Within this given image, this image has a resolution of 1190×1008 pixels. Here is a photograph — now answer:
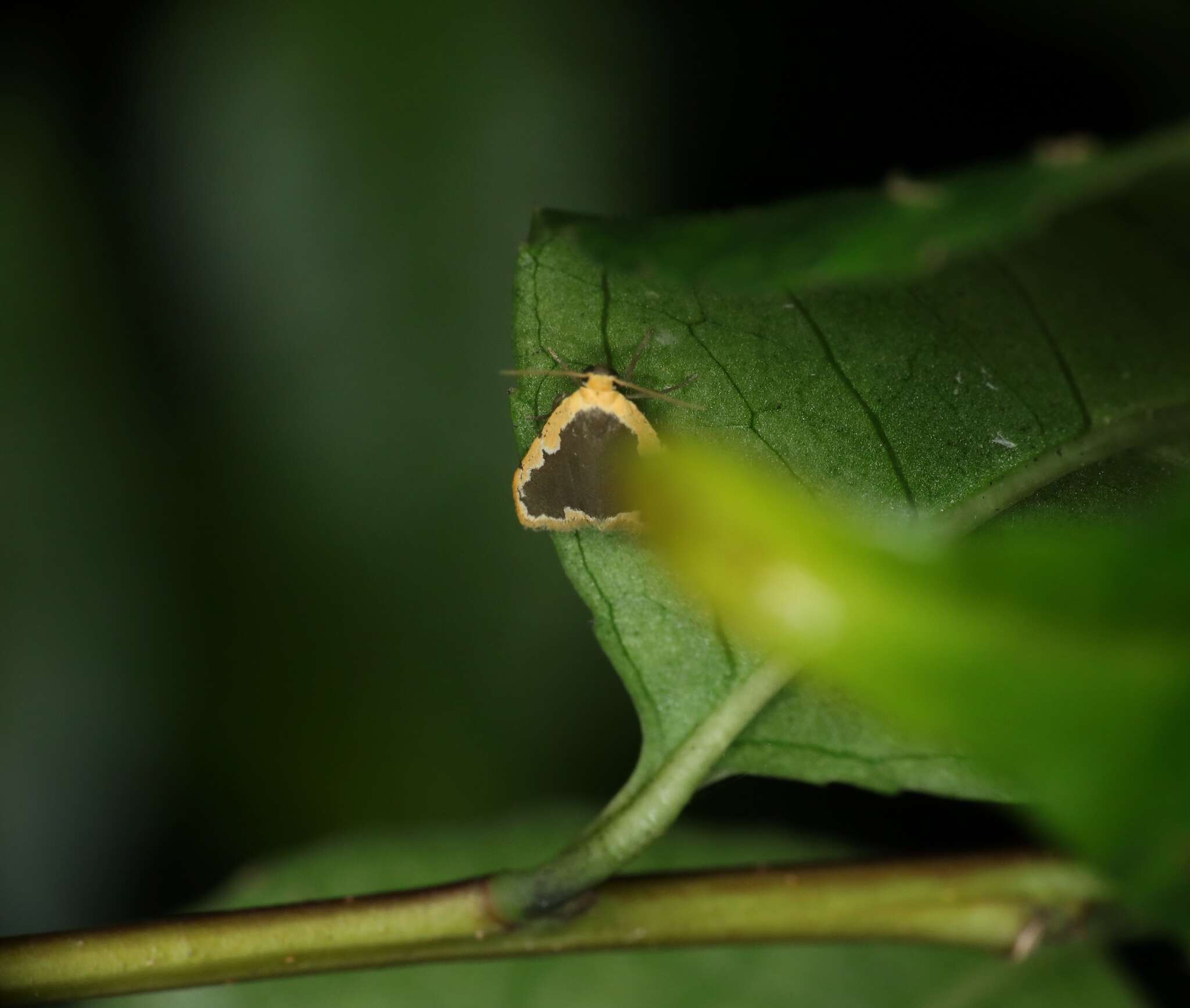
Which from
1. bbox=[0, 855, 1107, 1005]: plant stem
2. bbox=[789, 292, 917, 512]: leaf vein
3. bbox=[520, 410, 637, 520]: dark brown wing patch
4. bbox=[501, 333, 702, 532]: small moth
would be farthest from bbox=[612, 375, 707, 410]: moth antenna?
bbox=[0, 855, 1107, 1005]: plant stem

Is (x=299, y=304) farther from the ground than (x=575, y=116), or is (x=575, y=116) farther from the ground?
(x=575, y=116)

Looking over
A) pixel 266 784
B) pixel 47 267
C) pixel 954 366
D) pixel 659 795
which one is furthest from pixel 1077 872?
pixel 47 267

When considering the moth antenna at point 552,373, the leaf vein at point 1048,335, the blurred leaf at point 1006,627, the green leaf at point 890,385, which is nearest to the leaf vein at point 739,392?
the green leaf at point 890,385

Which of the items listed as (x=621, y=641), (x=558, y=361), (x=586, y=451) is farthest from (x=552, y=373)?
(x=621, y=641)

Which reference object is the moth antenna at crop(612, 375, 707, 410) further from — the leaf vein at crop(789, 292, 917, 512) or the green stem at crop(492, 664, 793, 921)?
the green stem at crop(492, 664, 793, 921)

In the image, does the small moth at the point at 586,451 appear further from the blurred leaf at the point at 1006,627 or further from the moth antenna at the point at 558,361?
the blurred leaf at the point at 1006,627

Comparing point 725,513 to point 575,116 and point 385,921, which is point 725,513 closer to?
point 385,921
